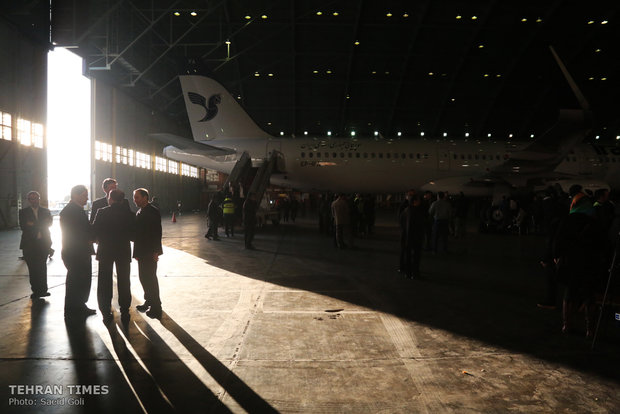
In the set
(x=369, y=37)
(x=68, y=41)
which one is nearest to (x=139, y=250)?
(x=68, y=41)

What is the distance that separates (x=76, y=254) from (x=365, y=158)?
15.9m

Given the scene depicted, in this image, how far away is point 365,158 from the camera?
19734 millimetres

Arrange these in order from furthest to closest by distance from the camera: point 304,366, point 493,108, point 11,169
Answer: point 493,108
point 11,169
point 304,366

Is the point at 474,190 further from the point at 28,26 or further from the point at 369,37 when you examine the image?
the point at 28,26

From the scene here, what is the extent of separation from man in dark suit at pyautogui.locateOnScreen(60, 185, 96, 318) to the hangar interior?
13.1 inches

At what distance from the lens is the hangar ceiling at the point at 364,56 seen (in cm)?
2245

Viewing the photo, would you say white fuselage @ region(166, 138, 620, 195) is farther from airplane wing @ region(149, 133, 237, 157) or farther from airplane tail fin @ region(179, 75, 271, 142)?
airplane wing @ region(149, 133, 237, 157)

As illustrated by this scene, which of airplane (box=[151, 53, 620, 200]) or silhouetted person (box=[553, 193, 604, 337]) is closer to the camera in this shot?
silhouetted person (box=[553, 193, 604, 337])

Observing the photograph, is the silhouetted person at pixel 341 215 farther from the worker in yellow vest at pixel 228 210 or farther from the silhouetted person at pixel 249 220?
the worker in yellow vest at pixel 228 210

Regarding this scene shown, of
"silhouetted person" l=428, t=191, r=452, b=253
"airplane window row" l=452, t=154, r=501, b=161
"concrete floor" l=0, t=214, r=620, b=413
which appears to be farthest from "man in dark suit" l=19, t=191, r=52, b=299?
"airplane window row" l=452, t=154, r=501, b=161

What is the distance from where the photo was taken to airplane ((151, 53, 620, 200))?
18.9m

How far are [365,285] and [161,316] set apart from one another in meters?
3.52

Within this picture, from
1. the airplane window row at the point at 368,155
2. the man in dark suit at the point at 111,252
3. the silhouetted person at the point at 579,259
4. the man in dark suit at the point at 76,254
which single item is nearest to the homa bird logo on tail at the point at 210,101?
the airplane window row at the point at 368,155

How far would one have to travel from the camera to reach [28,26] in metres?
17.8
